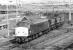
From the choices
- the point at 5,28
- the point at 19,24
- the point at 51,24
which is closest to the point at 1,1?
the point at 5,28

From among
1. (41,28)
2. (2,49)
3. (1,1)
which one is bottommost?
(2,49)

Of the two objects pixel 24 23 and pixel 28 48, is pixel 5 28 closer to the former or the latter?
pixel 24 23

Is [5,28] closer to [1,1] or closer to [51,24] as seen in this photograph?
[51,24]

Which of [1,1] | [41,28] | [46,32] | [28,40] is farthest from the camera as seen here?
[1,1]

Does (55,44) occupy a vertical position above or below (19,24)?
below

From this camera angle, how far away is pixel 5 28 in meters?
34.3

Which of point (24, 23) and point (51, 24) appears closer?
point (24, 23)

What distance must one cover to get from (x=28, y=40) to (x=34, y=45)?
6.74 ft

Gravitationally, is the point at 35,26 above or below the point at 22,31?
above

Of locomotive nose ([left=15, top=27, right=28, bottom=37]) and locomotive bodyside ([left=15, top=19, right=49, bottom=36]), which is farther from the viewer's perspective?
locomotive bodyside ([left=15, top=19, right=49, bottom=36])

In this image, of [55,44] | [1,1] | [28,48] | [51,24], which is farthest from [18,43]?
[1,1]

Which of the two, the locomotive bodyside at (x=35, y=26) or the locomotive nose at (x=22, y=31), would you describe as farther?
the locomotive bodyside at (x=35, y=26)

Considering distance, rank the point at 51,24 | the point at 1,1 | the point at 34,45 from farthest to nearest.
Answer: the point at 1,1 < the point at 51,24 < the point at 34,45

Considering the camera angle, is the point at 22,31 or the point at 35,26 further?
the point at 35,26
